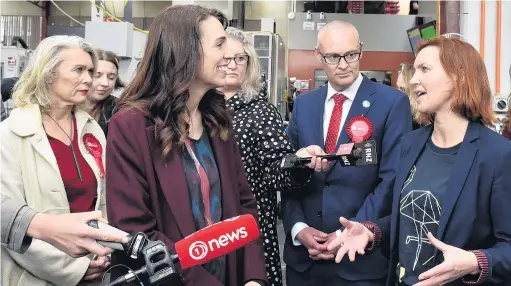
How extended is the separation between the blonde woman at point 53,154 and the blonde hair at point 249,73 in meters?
0.68

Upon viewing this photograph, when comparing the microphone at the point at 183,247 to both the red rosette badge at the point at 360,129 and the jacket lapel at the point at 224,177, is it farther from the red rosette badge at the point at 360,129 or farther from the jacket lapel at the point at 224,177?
the red rosette badge at the point at 360,129

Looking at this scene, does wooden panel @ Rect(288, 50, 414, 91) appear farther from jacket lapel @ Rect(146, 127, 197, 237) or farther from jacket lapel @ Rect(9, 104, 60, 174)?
jacket lapel @ Rect(146, 127, 197, 237)

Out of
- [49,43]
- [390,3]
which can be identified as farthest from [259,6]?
[49,43]

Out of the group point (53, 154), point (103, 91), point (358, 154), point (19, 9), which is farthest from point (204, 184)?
point (19, 9)

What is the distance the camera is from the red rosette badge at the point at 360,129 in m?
2.34

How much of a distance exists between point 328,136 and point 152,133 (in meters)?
1.06

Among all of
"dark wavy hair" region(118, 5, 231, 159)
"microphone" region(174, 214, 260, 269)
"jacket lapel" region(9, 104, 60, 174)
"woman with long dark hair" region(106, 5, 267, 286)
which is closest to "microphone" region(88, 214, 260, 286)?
"microphone" region(174, 214, 260, 269)

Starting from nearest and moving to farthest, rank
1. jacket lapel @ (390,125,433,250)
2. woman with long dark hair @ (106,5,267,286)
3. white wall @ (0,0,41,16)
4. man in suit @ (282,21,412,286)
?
woman with long dark hair @ (106,5,267,286), jacket lapel @ (390,125,433,250), man in suit @ (282,21,412,286), white wall @ (0,0,41,16)

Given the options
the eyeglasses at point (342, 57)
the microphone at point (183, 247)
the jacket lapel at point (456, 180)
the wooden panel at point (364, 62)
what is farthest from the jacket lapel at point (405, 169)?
the wooden panel at point (364, 62)

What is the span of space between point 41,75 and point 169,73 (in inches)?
37.8

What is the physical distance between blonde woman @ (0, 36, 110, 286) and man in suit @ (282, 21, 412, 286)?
83cm

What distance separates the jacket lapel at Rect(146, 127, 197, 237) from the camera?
1.55 m

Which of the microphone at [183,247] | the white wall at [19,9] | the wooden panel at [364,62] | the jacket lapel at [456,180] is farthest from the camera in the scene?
the white wall at [19,9]

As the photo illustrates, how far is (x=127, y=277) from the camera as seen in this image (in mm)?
1249
